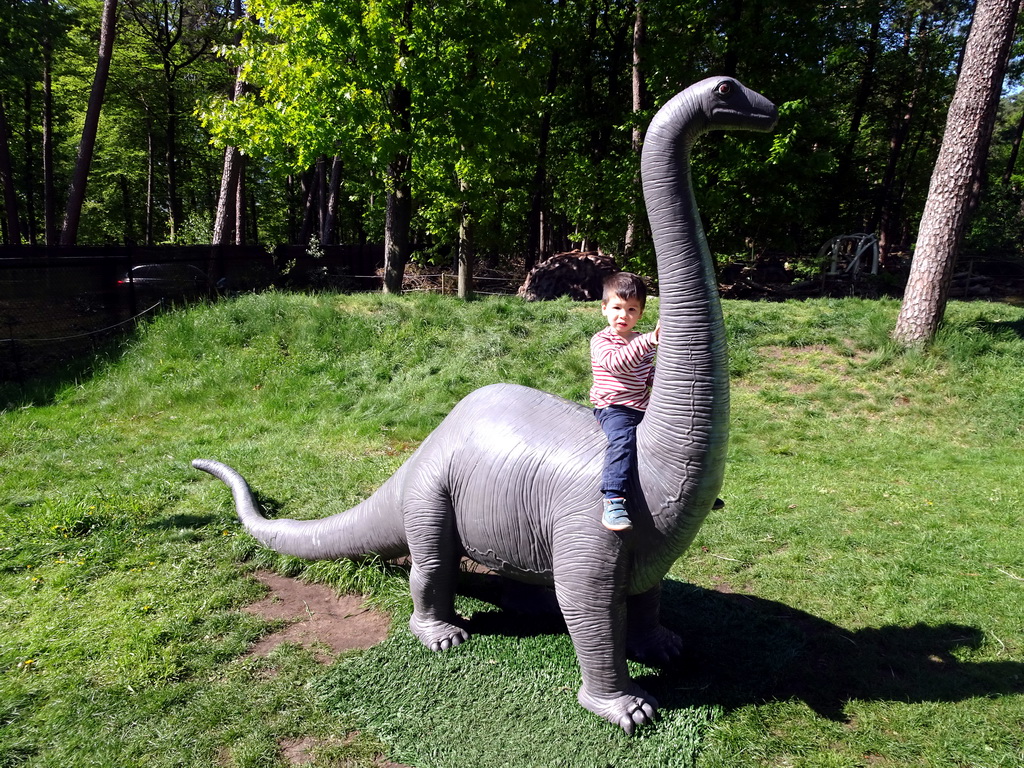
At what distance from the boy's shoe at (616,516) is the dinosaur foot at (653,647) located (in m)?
1.18

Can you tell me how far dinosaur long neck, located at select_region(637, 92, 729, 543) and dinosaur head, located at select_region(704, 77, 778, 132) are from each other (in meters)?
0.05

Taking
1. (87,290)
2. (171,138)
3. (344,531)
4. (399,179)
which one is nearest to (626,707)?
(344,531)

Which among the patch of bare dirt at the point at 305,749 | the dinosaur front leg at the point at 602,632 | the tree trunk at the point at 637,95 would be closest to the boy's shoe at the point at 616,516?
the dinosaur front leg at the point at 602,632

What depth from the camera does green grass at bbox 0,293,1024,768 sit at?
313cm

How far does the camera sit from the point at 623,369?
3018 mm

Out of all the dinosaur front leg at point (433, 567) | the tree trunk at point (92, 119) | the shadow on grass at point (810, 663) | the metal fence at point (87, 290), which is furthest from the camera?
the tree trunk at point (92, 119)

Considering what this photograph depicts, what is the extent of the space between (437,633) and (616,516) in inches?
62.3

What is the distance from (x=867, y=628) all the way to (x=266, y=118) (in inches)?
463

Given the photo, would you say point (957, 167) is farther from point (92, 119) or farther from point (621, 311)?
point (92, 119)

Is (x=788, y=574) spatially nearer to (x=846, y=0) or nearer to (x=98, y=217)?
(x=846, y=0)

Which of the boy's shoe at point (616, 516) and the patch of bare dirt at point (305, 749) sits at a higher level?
the boy's shoe at point (616, 516)

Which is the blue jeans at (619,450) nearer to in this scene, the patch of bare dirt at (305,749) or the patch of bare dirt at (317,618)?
the patch of bare dirt at (305,749)

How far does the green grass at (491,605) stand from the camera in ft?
10.3

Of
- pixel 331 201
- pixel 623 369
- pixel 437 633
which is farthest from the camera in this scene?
pixel 331 201
